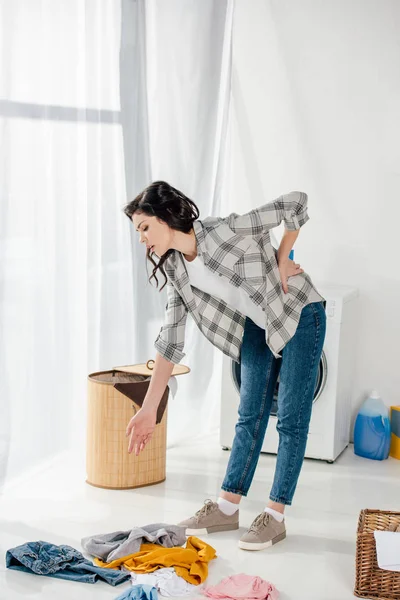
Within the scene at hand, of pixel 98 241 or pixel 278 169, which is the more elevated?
pixel 278 169

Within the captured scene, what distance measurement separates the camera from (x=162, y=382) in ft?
8.30

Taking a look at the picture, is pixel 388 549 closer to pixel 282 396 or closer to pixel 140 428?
pixel 282 396

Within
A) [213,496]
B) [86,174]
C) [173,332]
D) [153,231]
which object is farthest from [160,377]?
[86,174]

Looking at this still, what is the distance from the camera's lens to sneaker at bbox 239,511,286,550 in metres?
2.62

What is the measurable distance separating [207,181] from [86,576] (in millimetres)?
2050

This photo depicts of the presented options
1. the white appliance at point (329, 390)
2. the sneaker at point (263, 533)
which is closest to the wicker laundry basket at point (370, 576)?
the sneaker at point (263, 533)

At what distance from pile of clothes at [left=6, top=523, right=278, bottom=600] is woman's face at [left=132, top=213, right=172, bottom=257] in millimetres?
882

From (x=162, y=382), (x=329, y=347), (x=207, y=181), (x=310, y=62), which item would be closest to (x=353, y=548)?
(x=162, y=382)

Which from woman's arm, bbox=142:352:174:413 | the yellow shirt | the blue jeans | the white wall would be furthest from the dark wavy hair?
the white wall

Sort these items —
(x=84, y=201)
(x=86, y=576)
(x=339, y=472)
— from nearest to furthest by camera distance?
(x=86, y=576), (x=84, y=201), (x=339, y=472)

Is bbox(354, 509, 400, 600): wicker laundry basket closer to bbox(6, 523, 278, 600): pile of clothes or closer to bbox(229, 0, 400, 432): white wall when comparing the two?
bbox(6, 523, 278, 600): pile of clothes

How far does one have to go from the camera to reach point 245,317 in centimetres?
261

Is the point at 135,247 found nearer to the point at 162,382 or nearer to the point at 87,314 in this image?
the point at 87,314

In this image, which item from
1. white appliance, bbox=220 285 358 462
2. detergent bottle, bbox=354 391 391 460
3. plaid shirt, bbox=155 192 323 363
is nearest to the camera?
plaid shirt, bbox=155 192 323 363
